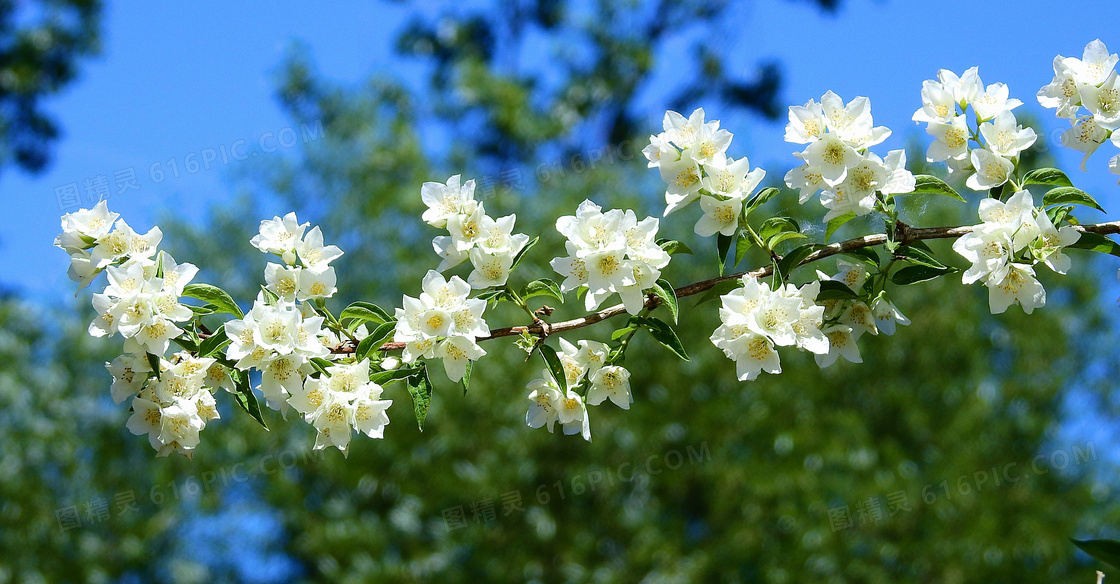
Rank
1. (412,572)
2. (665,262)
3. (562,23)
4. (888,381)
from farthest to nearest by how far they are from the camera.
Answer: (562,23) < (888,381) < (412,572) < (665,262)

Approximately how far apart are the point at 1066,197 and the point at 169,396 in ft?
4.89

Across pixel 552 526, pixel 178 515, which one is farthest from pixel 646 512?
pixel 178 515

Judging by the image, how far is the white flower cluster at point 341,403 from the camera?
147 cm

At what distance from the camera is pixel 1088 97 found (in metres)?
1.52

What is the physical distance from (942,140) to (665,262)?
522 mm

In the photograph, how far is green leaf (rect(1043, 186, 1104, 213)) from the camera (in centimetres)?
151

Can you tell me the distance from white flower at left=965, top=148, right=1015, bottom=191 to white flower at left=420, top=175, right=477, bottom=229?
0.81m

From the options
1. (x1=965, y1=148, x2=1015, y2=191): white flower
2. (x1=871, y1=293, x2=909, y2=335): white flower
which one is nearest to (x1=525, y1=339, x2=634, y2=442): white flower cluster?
(x1=871, y1=293, x2=909, y2=335): white flower

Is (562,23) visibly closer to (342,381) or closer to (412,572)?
(412,572)

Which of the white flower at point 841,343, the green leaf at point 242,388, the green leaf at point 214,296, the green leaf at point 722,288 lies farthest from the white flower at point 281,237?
the white flower at point 841,343

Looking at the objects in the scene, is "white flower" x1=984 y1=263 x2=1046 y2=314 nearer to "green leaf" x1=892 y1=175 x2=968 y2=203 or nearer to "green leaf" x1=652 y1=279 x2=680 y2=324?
"green leaf" x1=892 y1=175 x2=968 y2=203

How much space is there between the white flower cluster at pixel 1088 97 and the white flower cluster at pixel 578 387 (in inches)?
33.2

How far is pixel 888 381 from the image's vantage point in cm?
871

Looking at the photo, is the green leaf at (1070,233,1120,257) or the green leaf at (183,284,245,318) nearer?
the green leaf at (1070,233,1120,257)
